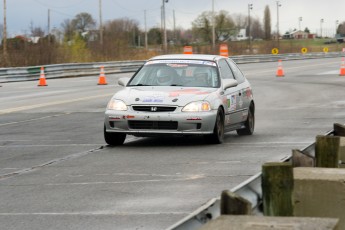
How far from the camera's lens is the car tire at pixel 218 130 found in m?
13.5

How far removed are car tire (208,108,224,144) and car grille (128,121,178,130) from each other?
678mm

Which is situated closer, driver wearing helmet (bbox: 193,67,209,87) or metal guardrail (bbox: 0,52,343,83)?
driver wearing helmet (bbox: 193,67,209,87)

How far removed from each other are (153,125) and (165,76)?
1.29 m

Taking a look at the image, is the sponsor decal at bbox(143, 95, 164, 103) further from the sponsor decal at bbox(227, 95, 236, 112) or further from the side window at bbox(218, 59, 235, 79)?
the side window at bbox(218, 59, 235, 79)

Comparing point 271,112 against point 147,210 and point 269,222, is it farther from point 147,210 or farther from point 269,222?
point 269,222

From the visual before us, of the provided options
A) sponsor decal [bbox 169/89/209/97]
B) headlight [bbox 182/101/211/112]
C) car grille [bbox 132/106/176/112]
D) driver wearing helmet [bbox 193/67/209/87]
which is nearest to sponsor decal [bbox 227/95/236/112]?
driver wearing helmet [bbox 193/67/209/87]

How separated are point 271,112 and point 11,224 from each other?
1466 cm

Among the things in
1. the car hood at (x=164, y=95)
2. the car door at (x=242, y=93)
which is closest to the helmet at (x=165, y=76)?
the car hood at (x=164, y=95)

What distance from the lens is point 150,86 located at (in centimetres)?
1402

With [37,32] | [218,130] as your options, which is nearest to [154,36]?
[37,32]

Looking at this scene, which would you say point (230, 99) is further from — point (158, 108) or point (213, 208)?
point (213, 208)

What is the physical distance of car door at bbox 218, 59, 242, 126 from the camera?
14212mm

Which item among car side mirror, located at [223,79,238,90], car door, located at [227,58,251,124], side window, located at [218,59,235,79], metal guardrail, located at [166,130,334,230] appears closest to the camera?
metal guardrail, located at [166,130,334,230]

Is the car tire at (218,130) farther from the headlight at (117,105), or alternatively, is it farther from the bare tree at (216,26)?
the bare tree at (216,26)
